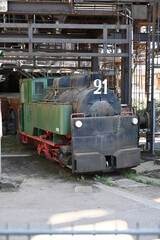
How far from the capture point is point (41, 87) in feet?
38.6

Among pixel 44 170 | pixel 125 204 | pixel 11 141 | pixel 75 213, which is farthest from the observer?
pixel 11 141

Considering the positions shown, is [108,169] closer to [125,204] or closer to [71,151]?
[71,151]

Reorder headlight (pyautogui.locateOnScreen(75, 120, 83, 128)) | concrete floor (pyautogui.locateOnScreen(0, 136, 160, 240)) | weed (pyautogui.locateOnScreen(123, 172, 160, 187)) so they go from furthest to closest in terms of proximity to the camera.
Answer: headlight (pyautogui.locateOnScreen(75, 120, 83, 128)), weed (pyautogui.locateOnScreen(123, 172, 160, 187)), concrete floor (pyautogui.locateOnScreen(0, 136, 160, 240))

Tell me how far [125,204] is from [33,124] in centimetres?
561

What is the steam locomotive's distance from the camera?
8.25 m

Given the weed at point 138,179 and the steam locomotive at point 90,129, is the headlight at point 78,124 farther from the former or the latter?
the weed at point 138,179

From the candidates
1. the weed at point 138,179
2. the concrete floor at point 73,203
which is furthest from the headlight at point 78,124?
the weed at point 138,179

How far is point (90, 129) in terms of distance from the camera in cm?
838

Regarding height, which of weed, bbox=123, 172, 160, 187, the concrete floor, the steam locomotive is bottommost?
weed, bbox=123, 172, 160, 187

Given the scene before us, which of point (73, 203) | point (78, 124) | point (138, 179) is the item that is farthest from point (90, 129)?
point (73, 203)

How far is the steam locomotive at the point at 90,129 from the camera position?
8.25 m

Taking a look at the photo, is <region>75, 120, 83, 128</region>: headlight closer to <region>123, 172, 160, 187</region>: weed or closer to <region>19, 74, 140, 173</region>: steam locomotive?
<region>19, 74, 140, 173</region>: steam locomotive

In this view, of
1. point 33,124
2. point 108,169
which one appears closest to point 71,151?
point 108,169

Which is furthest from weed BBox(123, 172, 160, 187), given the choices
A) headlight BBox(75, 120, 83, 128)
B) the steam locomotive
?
headlight BBox(75, 120, 83, 128)
